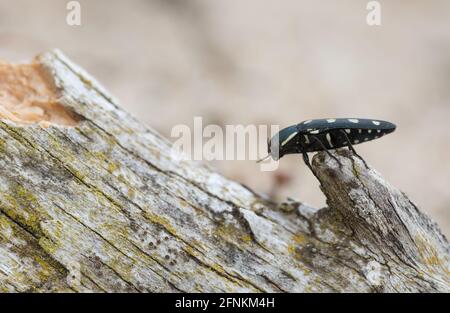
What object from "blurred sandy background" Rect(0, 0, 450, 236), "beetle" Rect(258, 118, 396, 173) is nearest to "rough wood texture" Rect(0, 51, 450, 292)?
"beetle" Rect(258, 118, 396, 173)

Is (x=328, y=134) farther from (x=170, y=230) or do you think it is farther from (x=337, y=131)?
(x=170, y=230)

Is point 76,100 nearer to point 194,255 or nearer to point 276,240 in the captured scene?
point 194,255

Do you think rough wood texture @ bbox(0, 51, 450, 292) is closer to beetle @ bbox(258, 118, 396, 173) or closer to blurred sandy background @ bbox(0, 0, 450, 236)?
beetle @ bbox(258, 118, 396, 173)

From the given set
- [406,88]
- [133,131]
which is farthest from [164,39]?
[133,131]

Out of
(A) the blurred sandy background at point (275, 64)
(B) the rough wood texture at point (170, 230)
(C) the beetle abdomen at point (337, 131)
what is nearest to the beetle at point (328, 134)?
(C) the beetle abdomen at point (337, 131)

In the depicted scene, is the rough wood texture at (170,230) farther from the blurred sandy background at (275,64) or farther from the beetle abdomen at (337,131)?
the blurred sandy background at (275,64)
